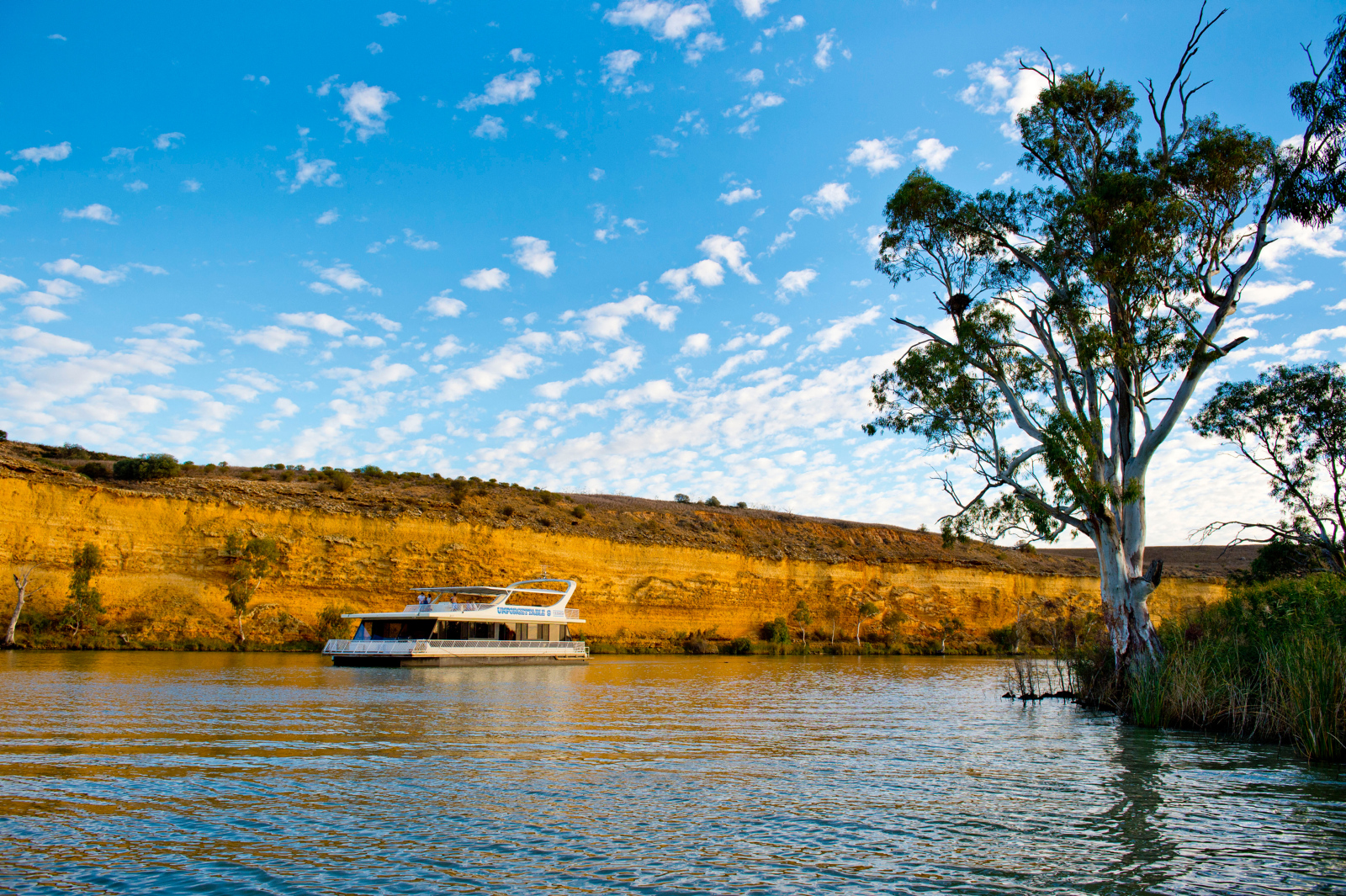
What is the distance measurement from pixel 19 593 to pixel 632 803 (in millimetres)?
36556

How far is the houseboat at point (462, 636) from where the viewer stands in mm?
30438

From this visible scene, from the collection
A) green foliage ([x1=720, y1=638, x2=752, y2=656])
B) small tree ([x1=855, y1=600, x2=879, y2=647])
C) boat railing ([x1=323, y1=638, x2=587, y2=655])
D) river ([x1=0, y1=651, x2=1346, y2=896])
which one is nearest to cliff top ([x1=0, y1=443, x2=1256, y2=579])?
small tree ([x1=855, y1=600, x2=879, y2=647])

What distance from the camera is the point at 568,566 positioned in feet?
162

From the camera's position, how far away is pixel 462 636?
Result: 3250cm

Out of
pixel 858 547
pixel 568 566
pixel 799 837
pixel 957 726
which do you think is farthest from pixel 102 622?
pixel 858 547

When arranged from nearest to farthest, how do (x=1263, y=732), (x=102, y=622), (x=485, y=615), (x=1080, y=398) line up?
1. (x=1263, y=732)
2. (x=1080, y=398)
3. (x=485, y=615)
4. (x=102, y=622)

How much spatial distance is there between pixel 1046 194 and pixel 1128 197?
2.34 m

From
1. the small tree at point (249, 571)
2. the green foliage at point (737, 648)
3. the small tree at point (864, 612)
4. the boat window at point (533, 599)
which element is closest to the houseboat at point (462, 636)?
the small tree at point (249, 571)

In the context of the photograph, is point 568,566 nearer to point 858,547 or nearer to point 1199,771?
point 858,547

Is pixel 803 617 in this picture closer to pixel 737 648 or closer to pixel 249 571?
pixel 737 648

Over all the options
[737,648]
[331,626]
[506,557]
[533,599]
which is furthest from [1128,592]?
[506,557]

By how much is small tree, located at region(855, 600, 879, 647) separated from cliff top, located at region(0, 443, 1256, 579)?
417 centimetres

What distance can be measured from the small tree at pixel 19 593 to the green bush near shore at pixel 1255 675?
122 feet

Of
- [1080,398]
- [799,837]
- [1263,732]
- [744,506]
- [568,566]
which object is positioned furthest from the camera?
[744,506]
